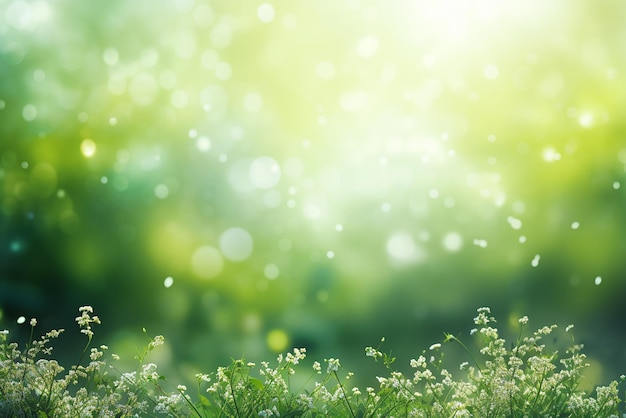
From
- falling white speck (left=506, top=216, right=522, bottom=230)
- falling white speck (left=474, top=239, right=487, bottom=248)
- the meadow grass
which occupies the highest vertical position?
falling white speck (left=506, top=216, right=522, bottom=230)

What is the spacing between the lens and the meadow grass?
3.31m

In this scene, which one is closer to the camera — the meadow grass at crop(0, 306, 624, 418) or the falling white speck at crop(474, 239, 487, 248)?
the meadow grass at crop(0, 306, 624, 418)

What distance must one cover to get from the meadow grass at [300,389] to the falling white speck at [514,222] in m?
2.73

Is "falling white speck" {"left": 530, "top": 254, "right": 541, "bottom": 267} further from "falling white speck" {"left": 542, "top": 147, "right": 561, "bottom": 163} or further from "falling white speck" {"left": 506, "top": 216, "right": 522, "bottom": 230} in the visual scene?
"falling white speck" {"left": 542, "top": 147, "right": 561, "bottom": 163}

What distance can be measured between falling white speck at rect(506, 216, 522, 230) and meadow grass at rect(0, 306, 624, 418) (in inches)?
107

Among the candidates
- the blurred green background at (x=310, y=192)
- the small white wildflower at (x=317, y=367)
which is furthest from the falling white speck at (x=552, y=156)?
the small white wildflower at (x=317, y=367)

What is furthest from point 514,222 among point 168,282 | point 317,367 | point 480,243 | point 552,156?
point 317,367

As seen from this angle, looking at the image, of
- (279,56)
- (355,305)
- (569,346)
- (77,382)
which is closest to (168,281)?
(355,305)

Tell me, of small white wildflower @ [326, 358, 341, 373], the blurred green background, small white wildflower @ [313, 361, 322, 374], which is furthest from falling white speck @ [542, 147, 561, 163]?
small white wildflower @ [326, 358, 341, 373]

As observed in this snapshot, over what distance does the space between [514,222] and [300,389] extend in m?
3.41

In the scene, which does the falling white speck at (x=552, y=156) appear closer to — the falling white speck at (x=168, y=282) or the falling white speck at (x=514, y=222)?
the falling white speck at (x=514, y=222)

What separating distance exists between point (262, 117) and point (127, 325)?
6.91 feet

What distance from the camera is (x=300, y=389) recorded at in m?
3.53

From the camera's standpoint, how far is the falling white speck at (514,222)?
634 cm
